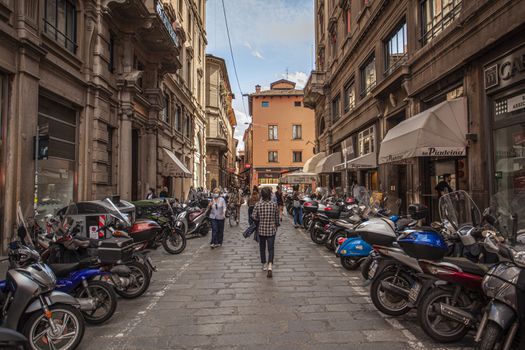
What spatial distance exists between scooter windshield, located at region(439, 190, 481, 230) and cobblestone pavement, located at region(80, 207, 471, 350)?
134cm

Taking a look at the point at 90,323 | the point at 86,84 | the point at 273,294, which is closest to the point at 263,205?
the point at 273,294

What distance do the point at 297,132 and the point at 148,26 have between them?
3973cm

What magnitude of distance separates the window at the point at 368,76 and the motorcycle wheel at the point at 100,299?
14652 millimetres

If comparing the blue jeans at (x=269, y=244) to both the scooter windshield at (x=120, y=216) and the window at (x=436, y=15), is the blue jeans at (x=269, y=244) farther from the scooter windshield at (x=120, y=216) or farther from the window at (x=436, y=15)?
the window at (x=436, y=15)

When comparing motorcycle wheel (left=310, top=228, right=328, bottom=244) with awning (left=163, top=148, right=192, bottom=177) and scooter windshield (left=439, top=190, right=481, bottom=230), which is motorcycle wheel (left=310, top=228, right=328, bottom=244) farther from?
awning (left=163, top=148, right=192, bottom=177)

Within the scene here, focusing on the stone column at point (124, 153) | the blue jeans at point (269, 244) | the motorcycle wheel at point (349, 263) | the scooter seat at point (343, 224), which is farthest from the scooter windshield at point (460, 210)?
the stone column at point (124, 153)

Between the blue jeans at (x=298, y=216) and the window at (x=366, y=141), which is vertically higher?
the window at (x=366, y=141)

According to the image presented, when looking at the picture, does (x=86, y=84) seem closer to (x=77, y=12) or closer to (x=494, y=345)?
(x=77, y=12)

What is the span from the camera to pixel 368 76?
1834cm

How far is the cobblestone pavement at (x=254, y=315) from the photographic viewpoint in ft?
13.9

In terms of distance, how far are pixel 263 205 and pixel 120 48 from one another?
1115 cm

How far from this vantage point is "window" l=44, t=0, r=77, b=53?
11.0 metres

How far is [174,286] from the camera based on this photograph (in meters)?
6.75

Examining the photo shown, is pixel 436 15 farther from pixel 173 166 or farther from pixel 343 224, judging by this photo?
pixel 173 166
